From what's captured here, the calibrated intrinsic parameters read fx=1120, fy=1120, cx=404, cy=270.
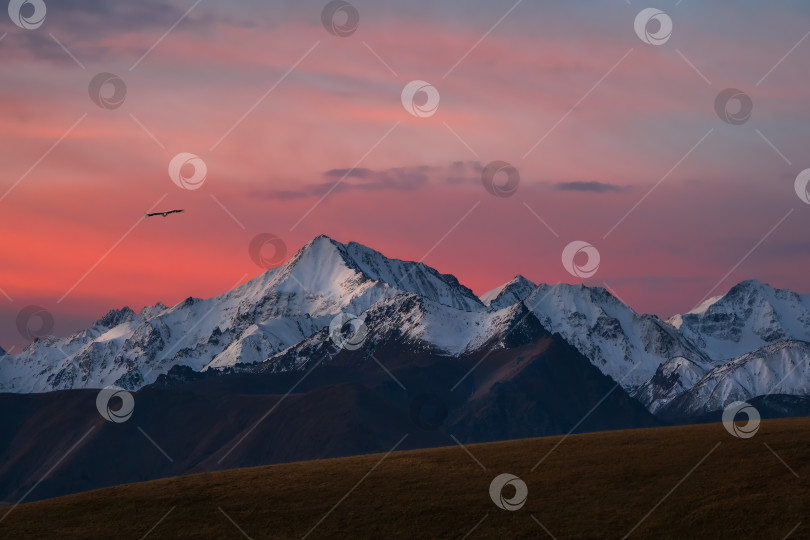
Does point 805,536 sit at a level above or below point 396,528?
below

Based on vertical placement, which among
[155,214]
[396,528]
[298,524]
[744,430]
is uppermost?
[155,214]

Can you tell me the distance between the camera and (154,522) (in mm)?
96938

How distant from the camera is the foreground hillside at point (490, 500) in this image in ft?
287

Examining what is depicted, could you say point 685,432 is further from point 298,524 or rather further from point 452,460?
point 298,524

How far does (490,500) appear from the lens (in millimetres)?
96000

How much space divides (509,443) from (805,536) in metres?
48.5

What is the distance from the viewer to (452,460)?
4446 inches

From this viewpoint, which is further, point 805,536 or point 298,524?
point 298,524

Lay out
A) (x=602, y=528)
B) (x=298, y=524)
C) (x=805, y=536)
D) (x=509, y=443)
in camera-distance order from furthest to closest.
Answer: (x=509, y=443) < (x=298, y=524) < (x=602, y=528) < (x=805, y=536)

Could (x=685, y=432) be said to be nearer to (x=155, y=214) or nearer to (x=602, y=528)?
(x=602, y=528)

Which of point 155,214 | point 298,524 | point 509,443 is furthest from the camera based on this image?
point 509,443

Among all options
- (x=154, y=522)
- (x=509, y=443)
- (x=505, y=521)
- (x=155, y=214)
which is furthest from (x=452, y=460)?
(x=155, y=214)

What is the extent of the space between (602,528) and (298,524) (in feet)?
81.9

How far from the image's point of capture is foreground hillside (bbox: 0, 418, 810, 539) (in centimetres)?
8750
